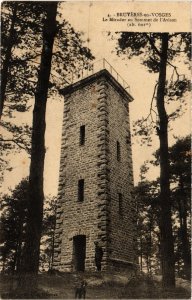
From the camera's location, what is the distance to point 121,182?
1664cm

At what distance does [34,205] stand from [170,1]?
7.20 metres

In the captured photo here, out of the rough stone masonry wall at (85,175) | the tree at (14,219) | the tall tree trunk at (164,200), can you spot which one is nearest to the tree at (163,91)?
the tall tree trunk at (164,200)

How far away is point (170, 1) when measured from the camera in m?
9.45

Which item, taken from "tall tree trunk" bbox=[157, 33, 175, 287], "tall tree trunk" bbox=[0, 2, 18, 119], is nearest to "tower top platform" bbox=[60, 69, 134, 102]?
"tall tree trunk" bbox=[0, 2, 18, 119]

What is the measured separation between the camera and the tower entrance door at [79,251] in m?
15.0

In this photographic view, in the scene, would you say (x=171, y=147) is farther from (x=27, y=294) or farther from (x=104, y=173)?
(x=27, y=294)

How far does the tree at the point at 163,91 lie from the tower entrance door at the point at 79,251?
5.72 m

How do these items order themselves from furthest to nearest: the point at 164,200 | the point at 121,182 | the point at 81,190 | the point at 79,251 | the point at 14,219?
the point at 14,219, the point at 121,182, the point at 81,190, the point at 79,251, the point at 164,200

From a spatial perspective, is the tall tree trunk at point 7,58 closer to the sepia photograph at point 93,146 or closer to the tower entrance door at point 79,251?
the sepia photograph at point 93,146

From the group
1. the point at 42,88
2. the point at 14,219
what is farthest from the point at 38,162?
the point at 14,219

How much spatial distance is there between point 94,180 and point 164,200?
17.9 ft

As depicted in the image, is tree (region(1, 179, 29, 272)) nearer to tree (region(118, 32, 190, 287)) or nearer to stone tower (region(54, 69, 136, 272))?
stone tower (region(54, 69, 136, 272))

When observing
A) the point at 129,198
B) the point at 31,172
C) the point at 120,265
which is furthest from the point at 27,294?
the point at 129,198

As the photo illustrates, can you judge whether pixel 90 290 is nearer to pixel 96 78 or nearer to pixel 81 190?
pixel 81 190
